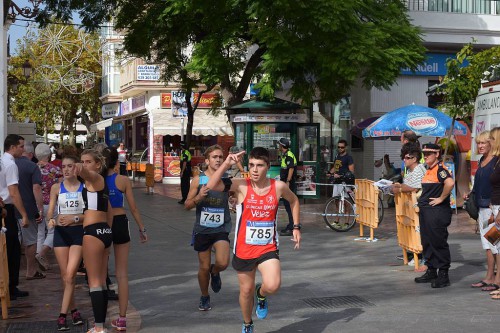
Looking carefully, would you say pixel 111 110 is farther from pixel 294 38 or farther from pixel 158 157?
pixel 294 38

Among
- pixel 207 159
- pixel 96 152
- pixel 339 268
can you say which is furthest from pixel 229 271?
pixel 96 152

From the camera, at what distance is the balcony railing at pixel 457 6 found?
28531 millimetres

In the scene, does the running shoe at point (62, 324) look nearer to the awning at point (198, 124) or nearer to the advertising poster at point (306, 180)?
the advertising poster at point (306, 180)

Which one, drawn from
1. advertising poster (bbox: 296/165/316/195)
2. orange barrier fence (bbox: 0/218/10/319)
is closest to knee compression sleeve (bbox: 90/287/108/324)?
orange barrier fence (bbox: 0/218/10/319)

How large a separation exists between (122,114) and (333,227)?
37304 millimetres

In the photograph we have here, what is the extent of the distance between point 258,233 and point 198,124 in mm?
35612

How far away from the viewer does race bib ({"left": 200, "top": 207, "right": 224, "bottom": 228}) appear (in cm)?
874

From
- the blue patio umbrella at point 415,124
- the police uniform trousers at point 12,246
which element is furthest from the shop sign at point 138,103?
Answer: the police uniform trousers at point 12,246

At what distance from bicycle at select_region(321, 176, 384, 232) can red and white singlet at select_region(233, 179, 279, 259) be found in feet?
31.0

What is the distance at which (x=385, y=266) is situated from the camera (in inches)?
477

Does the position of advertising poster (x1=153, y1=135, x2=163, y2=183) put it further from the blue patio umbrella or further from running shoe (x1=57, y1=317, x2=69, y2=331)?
running shoe (x1=57, y1=317, x2=69, y2=331)

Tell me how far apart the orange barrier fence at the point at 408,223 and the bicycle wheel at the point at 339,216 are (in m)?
4.48

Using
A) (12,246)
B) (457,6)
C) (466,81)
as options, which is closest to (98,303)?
(12,246)

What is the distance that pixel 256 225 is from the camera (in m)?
7.24
